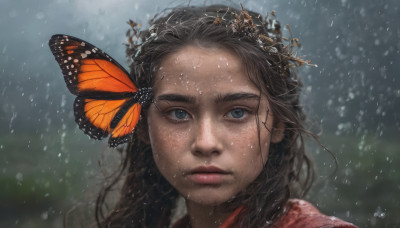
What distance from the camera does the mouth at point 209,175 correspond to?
2.35 meters

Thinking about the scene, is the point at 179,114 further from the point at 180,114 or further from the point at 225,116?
the point at 225,116

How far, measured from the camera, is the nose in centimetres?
230

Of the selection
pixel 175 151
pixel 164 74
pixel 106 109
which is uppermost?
pixel 164 74

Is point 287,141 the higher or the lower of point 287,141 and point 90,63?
the lower

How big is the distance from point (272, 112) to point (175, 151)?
497mm

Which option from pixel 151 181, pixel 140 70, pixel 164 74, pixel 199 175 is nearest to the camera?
pixel 199 175

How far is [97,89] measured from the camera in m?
2.46

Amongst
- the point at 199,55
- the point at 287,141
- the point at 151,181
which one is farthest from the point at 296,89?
the point at 151,181

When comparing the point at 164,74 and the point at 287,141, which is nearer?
the point at 164,74

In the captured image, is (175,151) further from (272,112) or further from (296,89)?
(296,89)

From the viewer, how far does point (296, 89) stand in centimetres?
285

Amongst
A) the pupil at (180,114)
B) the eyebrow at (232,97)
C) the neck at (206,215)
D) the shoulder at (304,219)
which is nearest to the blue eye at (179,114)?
the pupil at (180,114)

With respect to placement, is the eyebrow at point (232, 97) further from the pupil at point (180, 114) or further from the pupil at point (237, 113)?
the pupil at point (180, 114)

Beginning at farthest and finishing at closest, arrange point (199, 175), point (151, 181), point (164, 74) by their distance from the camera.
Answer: point (151, 181) < point (164, 74) < point (199, 175)
